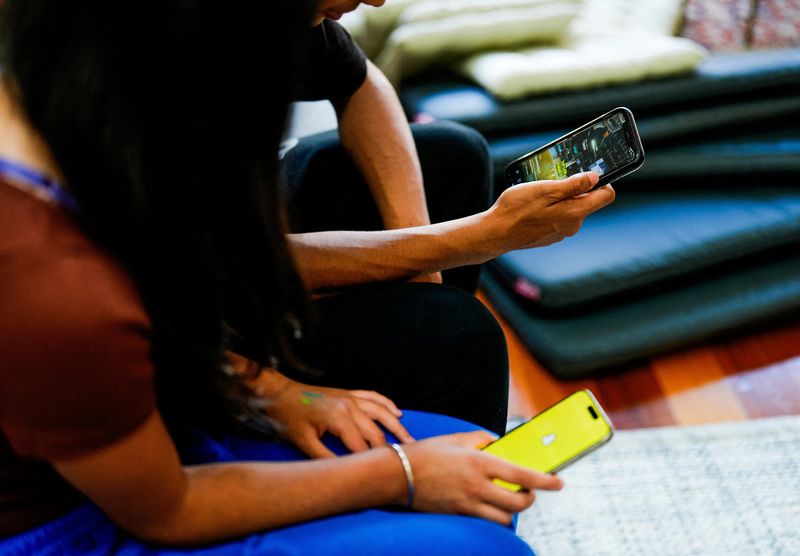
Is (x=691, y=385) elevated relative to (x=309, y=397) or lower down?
lower down

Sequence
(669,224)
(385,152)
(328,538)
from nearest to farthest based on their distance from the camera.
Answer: (328,538) < (385,152) < (669,224)

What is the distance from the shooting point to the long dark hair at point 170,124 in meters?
0.40

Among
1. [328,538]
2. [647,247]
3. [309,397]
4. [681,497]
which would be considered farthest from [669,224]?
[328,538]

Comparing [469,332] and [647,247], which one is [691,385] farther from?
[469,332]

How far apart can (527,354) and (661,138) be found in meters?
0.53

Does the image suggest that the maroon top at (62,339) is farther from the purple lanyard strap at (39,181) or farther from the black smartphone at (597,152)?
the black smartphone at (597,152)

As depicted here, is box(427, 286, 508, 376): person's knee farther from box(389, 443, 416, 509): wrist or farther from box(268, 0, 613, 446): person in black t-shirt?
box(389, 443, 416, 509): wrist

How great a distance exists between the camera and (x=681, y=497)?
1000 millimetres

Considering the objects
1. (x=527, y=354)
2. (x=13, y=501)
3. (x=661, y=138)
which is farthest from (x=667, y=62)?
(x=13, y=501)

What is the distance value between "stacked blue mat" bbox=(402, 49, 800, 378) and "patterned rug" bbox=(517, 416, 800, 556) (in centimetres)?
18

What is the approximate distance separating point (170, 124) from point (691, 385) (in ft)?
3.40

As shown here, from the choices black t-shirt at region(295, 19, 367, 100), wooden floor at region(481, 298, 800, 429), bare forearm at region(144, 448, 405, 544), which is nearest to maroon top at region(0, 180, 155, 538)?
bare forearm at region(144, 448, 405, 544)

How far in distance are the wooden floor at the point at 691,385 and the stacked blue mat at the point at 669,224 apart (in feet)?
0.10

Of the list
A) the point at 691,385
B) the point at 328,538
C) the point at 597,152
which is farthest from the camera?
the point at 691,385
